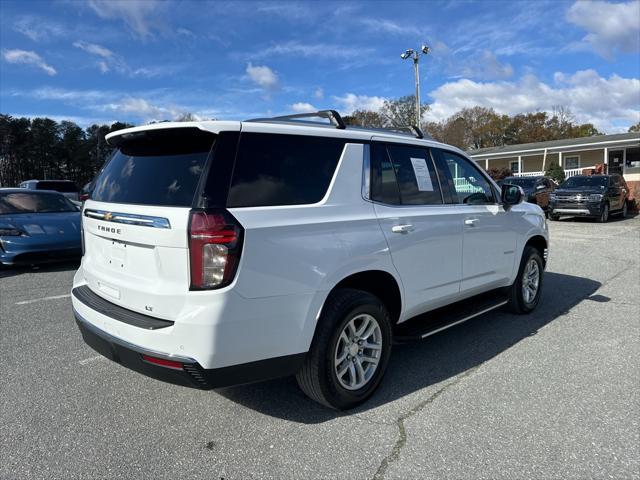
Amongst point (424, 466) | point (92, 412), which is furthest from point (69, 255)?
point (424, 466)

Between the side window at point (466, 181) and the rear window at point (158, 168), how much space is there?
2.35 metres

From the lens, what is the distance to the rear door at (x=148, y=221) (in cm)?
261

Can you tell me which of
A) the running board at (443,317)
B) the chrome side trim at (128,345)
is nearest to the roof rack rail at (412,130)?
the running board at (443,317)

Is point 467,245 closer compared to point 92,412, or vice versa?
point 92,412

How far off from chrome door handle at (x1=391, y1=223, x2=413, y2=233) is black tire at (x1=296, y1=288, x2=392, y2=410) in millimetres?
517

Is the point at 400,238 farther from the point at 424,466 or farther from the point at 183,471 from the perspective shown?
the point at 183,471

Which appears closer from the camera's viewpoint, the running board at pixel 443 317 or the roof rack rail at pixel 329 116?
the roof rack rail at pixel 329 116

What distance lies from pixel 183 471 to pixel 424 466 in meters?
1.33

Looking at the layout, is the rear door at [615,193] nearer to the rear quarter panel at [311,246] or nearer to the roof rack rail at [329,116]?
the roof rack rail at [329,116]

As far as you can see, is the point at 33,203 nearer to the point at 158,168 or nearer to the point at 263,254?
the point at 158,168

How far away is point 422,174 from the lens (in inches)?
155

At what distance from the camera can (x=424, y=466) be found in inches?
102

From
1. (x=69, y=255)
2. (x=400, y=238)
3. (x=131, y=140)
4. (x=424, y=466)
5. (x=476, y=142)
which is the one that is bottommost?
(x=424, y=466)

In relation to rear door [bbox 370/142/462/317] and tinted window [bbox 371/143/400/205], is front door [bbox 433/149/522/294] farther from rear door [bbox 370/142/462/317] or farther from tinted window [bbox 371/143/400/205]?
tinted window [bbox 371/143/400/205]
